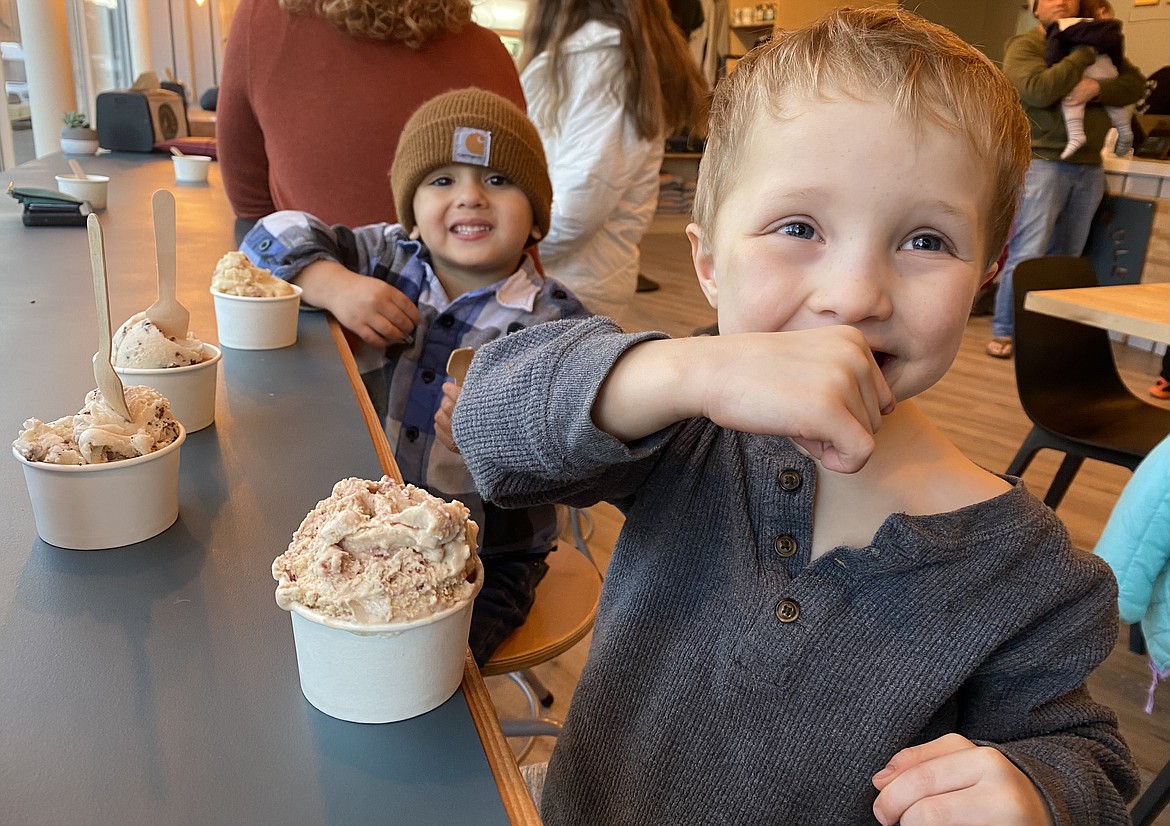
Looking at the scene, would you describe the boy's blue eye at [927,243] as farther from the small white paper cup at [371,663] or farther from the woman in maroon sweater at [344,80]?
the woman in maroon sweater at [344,80]

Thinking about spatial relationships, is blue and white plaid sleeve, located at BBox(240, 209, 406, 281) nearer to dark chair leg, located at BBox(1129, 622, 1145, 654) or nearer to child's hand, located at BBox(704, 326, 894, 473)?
child's hand, located at BBox(704, 326, 894, 473)

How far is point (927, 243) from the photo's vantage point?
2.27 feet

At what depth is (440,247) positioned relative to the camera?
1495 millimetres

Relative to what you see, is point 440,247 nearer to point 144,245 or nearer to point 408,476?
point 408,476

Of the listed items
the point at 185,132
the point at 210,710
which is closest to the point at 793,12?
the point at 185,132

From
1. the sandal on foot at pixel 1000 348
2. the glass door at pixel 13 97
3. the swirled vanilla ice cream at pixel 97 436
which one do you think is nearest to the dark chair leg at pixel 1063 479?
the swirled vanilla ice cream at pixel 97 436

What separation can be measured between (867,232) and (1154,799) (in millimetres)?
1446

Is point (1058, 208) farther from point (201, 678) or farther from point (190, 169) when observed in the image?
point (201, 678)

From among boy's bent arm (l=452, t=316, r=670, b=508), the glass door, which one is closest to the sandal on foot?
boy's bent arm (l=452, t=316, r=670, b=508)

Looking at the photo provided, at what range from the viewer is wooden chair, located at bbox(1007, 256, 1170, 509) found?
2354mm

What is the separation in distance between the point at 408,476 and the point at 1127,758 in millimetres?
1109

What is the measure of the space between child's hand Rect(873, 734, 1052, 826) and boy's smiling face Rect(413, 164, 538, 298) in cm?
107

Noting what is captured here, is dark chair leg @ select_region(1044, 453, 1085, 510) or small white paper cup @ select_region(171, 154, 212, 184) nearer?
dark chair leg @ select_region(1044, 453, 1085, 510)

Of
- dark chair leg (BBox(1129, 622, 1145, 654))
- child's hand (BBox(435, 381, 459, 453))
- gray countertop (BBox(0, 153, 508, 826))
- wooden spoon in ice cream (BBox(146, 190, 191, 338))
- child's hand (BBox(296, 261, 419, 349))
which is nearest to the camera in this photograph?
gray countertop (BBox(0, 153, 508, 826))
